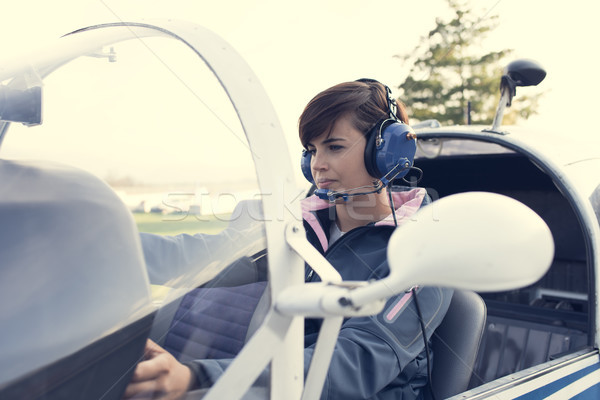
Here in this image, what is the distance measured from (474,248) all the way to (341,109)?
1154mm

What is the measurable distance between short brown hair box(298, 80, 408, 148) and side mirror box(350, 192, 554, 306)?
108 centimetres

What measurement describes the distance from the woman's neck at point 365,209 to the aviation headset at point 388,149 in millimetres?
126

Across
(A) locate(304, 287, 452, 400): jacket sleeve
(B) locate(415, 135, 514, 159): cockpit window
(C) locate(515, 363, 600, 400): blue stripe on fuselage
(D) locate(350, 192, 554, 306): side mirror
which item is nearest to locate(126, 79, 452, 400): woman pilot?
(A) locate(304, 287, 452, 400): jacket sleeve

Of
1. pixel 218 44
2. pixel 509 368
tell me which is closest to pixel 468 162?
pixel 509 368

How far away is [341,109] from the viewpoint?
1667mm

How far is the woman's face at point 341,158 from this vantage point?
1.67 metres

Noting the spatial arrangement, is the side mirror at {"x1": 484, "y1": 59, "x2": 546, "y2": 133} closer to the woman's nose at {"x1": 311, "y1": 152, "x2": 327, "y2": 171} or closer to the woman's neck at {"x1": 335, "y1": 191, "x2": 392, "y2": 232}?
the woman's neck at {"x1": 335, "y1": 191, "x2": 392, "y2": 232}

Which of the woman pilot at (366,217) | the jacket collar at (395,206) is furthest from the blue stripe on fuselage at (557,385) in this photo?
the jacket collar at (395,206)

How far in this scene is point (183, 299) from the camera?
0.82 meters

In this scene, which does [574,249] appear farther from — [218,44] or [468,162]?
[218,44]

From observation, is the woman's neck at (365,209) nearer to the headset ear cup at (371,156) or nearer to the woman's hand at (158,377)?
the headset ear cup at (371,156)

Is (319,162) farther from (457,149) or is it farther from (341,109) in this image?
(457,149)

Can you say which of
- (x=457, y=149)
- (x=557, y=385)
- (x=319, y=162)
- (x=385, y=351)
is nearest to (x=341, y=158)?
(x=319, y=162)

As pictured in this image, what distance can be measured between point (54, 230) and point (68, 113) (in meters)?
0.25
